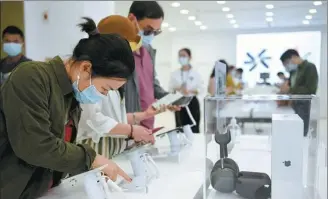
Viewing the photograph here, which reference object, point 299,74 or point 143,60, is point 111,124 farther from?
point 299,74

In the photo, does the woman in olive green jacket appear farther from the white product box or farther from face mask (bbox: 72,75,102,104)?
the white product box

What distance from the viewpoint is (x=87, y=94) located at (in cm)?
102

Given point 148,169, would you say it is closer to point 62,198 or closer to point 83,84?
point 62,198

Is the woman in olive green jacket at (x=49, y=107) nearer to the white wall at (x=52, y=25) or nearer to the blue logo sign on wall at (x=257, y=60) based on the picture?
the white wall at (x=52, y=25)

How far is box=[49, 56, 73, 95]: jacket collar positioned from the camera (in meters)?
0.96

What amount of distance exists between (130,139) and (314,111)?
692mm

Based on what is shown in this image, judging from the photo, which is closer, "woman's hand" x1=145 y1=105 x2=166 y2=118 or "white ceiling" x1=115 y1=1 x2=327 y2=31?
"woman's hand" x1=145 y1=105 x2=166 y2=118

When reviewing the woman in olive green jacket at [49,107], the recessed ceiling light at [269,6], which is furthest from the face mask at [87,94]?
the recessed ceiling light at [269,6]

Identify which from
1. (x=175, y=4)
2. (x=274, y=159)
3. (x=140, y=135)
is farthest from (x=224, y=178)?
(x=175, y=4)

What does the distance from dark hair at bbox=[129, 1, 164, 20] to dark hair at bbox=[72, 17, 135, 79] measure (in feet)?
2.75

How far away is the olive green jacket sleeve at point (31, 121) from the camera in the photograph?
2.80 feet

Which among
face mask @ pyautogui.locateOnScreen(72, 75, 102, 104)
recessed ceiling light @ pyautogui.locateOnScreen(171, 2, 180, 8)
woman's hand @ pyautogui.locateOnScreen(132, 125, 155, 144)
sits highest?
recessed ceiling light @ pyautogui.locateOnScreen(171, 2, 180, 8)

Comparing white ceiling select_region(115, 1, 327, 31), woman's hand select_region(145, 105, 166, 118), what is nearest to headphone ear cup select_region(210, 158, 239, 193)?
woman's hand select_region(145, 105, 166, 118)

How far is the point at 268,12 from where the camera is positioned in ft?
22.0
